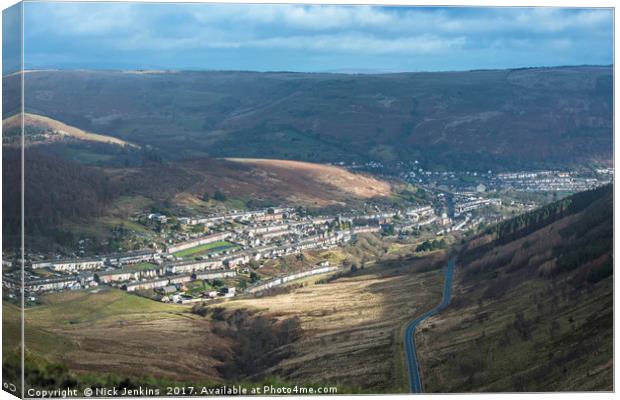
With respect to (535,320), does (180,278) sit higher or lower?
lower

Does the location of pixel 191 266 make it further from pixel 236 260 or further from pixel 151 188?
pixel 151 188

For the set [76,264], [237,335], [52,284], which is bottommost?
[237,335]

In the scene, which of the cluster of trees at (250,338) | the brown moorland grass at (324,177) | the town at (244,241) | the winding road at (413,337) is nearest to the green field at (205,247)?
the town at (244,241)

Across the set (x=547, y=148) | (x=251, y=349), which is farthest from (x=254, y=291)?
(x=547, y=148)

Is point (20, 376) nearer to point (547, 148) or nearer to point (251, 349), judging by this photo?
point (251, 349)

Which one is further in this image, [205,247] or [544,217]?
[205,247]

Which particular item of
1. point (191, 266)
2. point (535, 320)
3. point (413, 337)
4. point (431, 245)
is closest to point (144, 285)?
point (191, 266)

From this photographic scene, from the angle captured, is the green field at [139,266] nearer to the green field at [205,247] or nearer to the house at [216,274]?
the house at [216,274]
